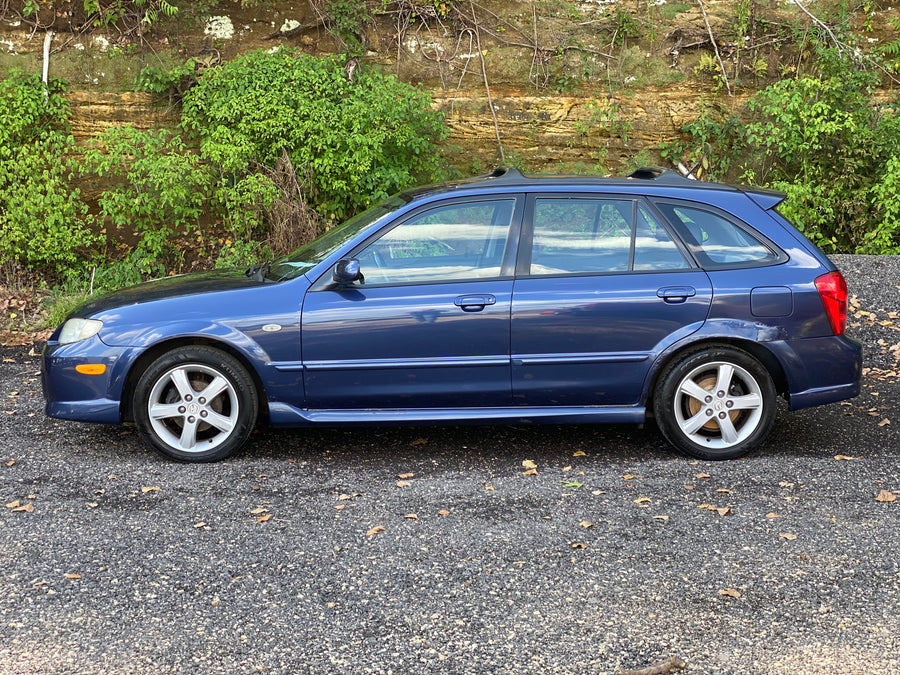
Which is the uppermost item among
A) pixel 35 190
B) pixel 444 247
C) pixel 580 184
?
pixel 35 190

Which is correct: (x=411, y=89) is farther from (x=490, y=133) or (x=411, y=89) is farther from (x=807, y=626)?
(x=807, y=626)

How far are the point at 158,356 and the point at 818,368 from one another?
12.7 feet

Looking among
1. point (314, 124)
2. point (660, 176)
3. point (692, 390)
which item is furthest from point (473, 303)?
point (314, 124)

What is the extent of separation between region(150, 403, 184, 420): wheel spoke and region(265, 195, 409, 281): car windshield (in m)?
0.95

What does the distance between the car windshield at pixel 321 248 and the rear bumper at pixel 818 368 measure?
246 centimetres

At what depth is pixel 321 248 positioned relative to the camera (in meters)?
6.11

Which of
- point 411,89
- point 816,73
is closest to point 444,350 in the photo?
point 411,89

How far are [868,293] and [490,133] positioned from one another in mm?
5075

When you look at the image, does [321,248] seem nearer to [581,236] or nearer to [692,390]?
[581,236]

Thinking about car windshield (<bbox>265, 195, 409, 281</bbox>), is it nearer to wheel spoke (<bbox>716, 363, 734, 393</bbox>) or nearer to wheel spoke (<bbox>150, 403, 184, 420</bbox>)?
wheel spoke (<bbox>150, 403, 184, 420</bbox>)

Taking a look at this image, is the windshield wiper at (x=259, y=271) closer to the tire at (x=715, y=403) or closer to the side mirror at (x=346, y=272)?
the side mirror at (x=346, y=272)

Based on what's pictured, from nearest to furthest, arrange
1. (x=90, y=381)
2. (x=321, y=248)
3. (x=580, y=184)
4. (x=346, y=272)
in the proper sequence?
1. (x=346, y=272)
2. (x=90, y=381)
3. (x=580, y=184)
4. (x=321, y=248)

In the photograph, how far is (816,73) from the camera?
12.4 m

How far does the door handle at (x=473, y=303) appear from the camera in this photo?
5.64 m
